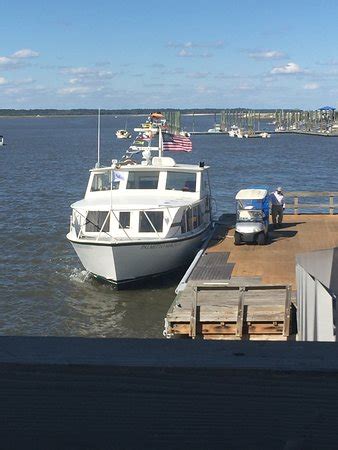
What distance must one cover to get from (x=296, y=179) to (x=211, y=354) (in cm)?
4704

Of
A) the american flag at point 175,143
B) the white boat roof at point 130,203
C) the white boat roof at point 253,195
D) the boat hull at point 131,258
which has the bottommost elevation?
the boat hull at point 131,258

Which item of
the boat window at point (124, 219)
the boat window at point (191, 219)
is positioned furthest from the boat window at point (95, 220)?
the boat window at point (191, 219)

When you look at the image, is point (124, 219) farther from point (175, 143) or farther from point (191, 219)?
point (175, 143)

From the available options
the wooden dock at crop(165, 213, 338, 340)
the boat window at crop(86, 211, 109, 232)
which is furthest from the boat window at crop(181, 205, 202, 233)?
the boat window at crop(86, 211, 109, 232)

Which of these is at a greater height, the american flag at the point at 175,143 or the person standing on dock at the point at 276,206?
the american flag at the point at 175,143

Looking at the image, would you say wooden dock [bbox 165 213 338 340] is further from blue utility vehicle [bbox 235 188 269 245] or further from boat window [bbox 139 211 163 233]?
boat window [bbox 139 211 163 233]

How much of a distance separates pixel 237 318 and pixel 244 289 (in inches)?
19.5

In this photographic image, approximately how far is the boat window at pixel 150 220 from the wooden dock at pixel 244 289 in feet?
4.51

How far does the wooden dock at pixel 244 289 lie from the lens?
1121 centimetres

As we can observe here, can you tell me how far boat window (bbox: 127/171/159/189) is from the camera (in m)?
19.7

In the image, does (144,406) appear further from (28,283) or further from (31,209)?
(31,209)

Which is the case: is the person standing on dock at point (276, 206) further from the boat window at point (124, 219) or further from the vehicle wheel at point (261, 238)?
the boat window at point (124, 219)

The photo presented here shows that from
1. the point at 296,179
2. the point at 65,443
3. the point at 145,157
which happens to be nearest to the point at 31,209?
the point at 145,157

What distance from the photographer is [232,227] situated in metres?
21.9
